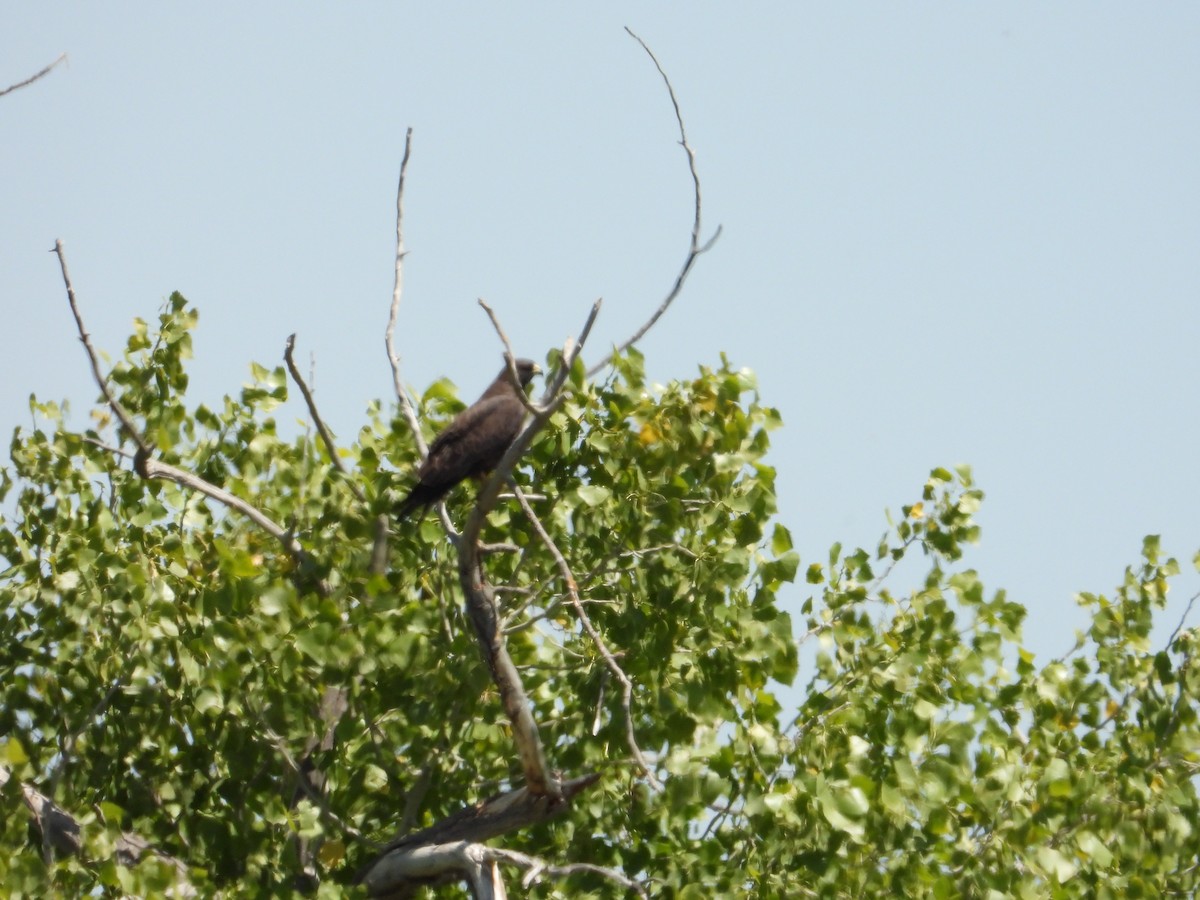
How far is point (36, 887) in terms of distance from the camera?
482 centimetres

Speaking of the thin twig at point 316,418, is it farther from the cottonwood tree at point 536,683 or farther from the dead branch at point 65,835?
the dead branch at point 65,835

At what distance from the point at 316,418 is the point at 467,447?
83 centimetres

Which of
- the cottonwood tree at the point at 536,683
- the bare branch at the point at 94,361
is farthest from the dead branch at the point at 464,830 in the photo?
the bare branch at the point at 94,361

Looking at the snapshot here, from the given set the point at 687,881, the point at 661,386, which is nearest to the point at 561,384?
the point at 661,386

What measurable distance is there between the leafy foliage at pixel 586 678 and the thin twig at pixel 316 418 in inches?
3.3

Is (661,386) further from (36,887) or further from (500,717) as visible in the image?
(36,887)

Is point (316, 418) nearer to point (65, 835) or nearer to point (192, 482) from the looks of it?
point (192, 482)

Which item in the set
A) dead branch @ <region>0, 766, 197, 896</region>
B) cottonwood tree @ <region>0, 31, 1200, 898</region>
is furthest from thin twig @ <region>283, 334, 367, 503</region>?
dead branch @ <region>0, 766, 197, 896</region>

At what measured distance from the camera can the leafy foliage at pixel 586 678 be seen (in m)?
5.91

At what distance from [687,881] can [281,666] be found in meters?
1.80

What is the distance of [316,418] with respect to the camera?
6.01 m

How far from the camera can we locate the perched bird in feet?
20.8

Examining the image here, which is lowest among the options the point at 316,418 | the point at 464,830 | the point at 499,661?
the point at 464,830

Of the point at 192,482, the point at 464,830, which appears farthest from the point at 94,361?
the point at 464,830
